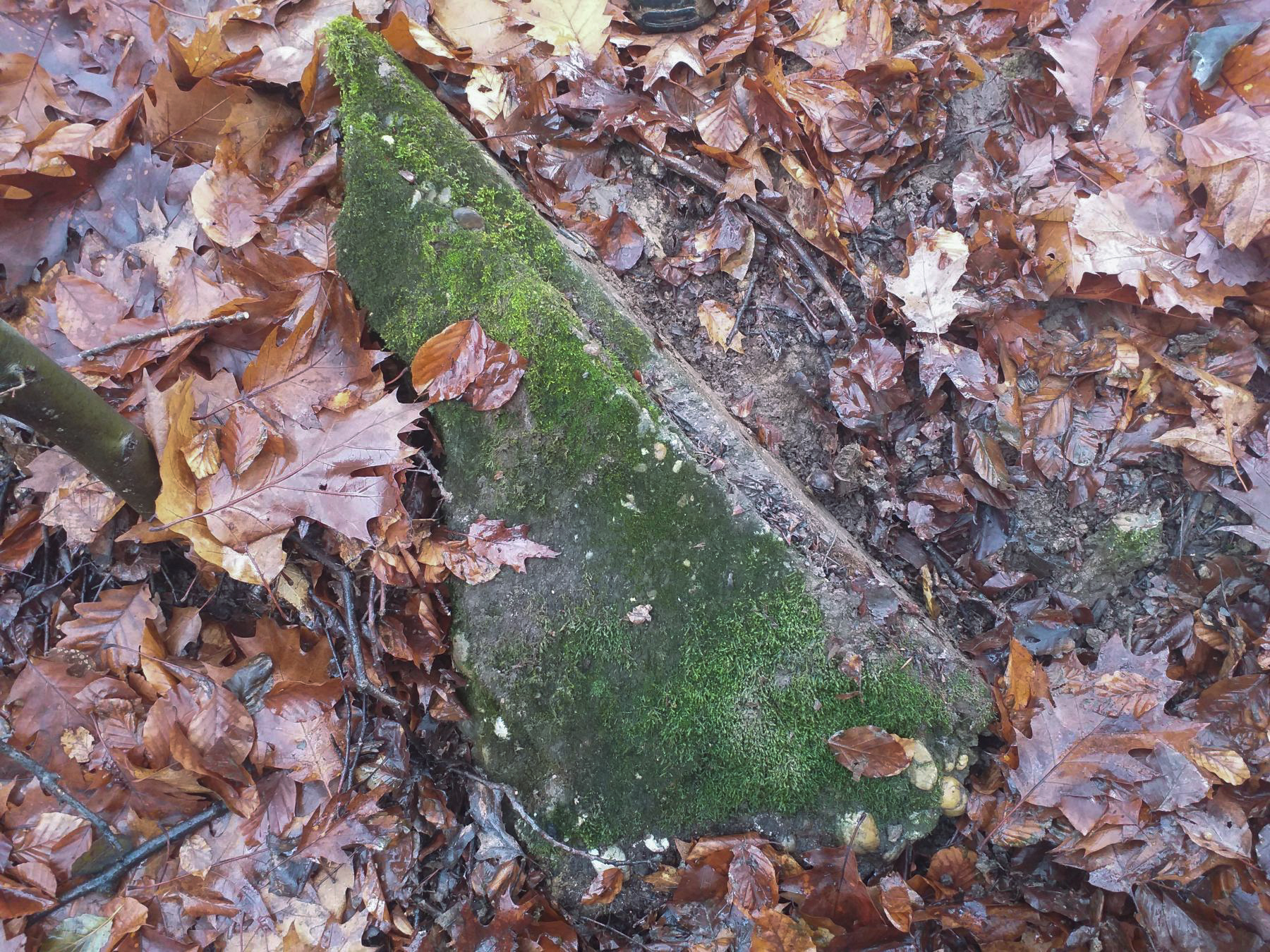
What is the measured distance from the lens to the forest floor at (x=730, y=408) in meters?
2.15

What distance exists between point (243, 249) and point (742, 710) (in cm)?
233

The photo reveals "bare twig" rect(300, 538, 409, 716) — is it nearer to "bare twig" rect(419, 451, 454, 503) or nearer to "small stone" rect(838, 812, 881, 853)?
"bare twig" rect(419, 451, 454, 503)

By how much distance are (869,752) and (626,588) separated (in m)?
0.88

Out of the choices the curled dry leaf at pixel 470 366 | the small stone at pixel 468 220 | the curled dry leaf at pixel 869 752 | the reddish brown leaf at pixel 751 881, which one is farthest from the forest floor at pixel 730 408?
the small stone at pixel 468 220

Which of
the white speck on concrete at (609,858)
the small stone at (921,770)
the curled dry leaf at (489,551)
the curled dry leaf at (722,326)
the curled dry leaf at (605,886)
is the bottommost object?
the curled dry leaf at (605,886)

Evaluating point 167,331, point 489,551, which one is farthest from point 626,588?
point 167,331

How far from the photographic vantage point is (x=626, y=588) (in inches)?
85.1

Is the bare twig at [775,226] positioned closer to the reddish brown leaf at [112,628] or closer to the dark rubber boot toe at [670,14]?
the dark rubber boot toe at [670,14]

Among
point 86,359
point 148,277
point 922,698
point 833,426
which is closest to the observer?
point 922,698

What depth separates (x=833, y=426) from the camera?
266 cm

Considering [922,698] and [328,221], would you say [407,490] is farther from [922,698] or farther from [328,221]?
[922,698]

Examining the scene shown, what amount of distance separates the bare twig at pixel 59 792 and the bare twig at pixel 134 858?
5cm

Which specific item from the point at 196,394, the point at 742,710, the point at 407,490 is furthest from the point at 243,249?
the point at 742,710

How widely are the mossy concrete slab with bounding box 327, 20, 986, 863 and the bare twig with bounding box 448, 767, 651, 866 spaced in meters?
0.03
